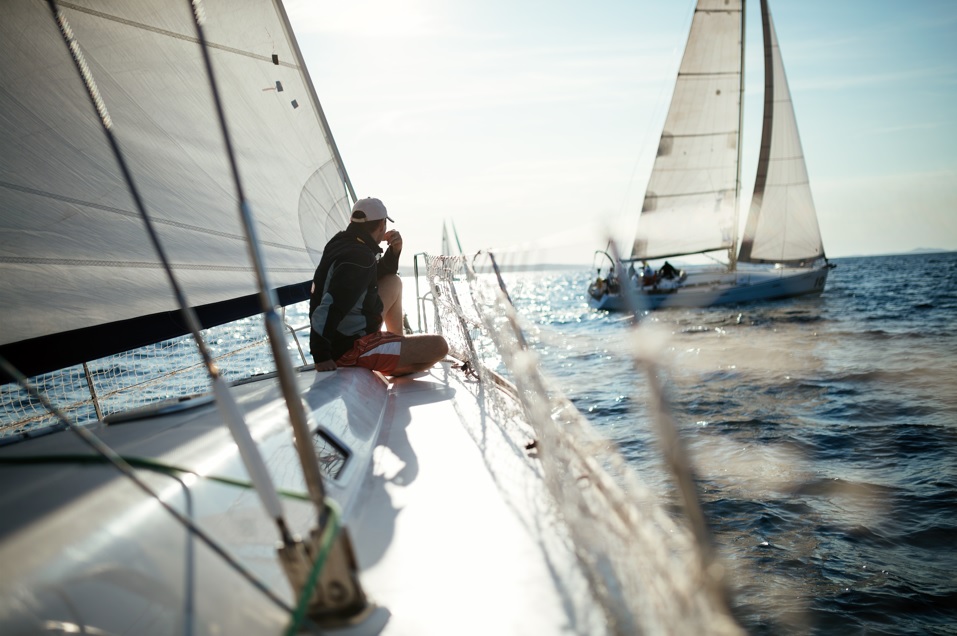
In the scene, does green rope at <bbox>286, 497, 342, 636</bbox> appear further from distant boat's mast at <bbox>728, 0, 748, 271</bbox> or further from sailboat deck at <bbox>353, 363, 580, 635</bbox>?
distant boat's mast at <bbox>728, 0, 748, 271</bbox>

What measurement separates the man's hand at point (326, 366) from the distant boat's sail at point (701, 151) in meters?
21.9

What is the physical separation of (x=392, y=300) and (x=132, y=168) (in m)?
1.90

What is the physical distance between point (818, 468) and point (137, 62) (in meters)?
5.43

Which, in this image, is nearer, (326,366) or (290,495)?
(290,495)

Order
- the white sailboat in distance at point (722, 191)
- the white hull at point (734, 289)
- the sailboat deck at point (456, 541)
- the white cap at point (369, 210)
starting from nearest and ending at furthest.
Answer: the sailboat deck at point (456, 541)
the white cap at point (369, 210)
the white sailboat in distance at point (722, 191)
the white hull at point (734, 289)

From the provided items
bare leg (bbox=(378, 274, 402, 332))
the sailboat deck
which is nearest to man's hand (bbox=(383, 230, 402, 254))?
bare leg (bbox=(378, 274, 402, 332))

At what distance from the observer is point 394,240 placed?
4.25m

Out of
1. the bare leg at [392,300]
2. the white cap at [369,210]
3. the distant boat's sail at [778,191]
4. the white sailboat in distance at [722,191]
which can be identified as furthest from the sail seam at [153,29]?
the distant boat's sail at [778,191]

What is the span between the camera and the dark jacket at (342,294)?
344 centimetres

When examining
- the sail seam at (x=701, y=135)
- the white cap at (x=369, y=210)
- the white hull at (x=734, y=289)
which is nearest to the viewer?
the white cap at (x=369, y=210)

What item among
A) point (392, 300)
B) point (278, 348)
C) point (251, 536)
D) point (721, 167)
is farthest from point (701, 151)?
point (278, 348)

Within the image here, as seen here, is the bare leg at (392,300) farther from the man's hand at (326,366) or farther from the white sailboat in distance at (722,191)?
the white sailboat in distance at (722,191)

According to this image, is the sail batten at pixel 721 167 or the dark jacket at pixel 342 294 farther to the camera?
the sail batten at pixel 721 167

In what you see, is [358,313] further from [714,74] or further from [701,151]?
[714,74]
